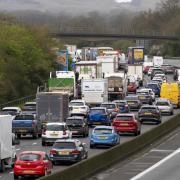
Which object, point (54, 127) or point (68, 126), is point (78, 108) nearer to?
point (68, 126)

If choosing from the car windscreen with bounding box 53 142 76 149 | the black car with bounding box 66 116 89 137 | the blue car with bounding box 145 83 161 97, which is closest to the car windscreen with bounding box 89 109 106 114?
the black car with bounding box 66 116 89 137

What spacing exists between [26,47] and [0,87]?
1983 cm

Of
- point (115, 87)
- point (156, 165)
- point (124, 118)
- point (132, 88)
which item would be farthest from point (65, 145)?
point (132, 88)

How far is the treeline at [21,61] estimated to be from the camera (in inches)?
3612

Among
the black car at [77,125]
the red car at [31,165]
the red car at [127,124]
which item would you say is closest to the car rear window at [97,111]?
the red car at [127,124]

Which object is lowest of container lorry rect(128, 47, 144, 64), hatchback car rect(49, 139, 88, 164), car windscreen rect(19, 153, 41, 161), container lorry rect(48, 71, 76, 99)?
hatchback car rect(49, 139, 88, 164)

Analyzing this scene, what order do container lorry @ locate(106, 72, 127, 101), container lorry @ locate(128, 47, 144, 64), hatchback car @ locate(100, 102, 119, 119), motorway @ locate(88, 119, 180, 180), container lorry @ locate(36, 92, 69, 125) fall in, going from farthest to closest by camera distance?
container lorry @ locate(128, 47, 144, 64) → container lorry @ locate(106, 72, 127, 101) → hatchback car @ locate(100, 102, 119, 119) → container lorry @ locate(36, 92, 69, 125) → motorway @ locate(88, 119, 180, 180)

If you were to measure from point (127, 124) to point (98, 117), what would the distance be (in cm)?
650

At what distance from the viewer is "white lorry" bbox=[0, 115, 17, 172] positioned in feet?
124

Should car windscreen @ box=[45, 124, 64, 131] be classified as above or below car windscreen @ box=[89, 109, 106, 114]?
above

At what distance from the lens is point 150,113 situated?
65688 mm

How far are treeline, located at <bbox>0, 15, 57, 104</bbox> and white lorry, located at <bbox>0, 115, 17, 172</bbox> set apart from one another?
4584cm

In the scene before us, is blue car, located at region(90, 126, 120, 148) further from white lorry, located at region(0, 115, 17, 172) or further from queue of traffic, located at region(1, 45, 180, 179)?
white lorry, located at region(0, 115, 17, 172)

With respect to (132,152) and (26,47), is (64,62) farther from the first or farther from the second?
(132,152)
